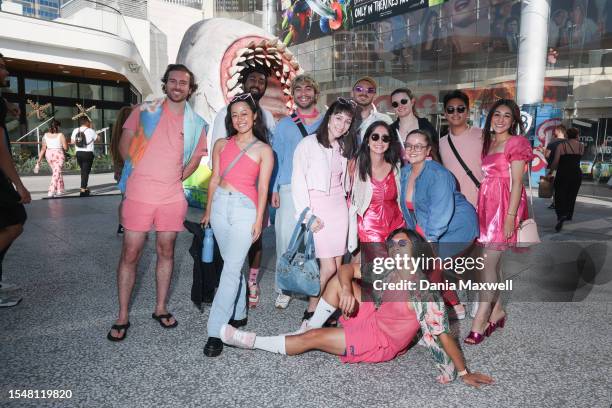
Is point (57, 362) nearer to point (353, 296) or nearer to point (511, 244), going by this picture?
point (353, 296)

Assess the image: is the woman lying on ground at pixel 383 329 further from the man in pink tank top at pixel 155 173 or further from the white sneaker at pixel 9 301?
the white sneaker at pixel 9 301

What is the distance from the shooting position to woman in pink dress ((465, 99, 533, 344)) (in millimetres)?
3141

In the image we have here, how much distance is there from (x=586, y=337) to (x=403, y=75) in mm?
22769

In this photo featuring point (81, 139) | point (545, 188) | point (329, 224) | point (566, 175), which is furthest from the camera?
point (81, 139)

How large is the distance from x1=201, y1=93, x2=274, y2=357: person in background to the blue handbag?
0.84 feet

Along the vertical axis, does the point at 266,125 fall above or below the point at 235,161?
above

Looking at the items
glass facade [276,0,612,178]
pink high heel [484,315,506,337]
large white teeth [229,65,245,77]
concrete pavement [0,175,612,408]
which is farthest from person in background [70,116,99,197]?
glass facade [276,0,612,178]

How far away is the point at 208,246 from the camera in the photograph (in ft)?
10.8

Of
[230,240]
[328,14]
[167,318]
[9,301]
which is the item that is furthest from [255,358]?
[328,14]

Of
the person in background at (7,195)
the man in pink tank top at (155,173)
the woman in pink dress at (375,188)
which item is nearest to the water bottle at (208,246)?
the man in pink tank top at (155,173)

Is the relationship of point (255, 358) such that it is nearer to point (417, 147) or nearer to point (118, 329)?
point (118, 329)

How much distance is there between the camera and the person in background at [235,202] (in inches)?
118

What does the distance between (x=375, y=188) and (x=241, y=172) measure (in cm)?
93

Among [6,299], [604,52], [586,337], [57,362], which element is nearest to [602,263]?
[586,337]
